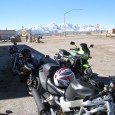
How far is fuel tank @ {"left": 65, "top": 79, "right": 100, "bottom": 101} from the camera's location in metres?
4.46

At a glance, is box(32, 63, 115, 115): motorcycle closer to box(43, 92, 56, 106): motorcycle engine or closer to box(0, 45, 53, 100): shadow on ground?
box(43, 92, 56, 106): motorcycle engine

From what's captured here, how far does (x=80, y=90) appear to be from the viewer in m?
4.61

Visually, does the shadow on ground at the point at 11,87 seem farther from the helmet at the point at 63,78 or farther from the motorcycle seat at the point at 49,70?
the helmet at the point at 63,78

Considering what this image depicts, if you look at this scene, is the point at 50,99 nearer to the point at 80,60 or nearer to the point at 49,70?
the point at 49,70

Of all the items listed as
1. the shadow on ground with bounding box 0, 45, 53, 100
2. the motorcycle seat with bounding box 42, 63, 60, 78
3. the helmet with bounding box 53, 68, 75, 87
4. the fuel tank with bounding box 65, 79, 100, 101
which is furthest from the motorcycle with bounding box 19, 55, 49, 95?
the fuel tank with bounding box 65, 79, 100, 101

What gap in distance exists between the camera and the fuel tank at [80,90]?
446 cm

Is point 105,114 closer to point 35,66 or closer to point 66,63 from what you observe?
point 35,66

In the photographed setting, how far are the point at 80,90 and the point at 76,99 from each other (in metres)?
0.25

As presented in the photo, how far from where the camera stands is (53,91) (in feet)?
18.3

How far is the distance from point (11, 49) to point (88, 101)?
Result: 8.51 m

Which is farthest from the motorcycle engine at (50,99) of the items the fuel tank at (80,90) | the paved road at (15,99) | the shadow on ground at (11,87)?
the shadow on ground at (11,87)

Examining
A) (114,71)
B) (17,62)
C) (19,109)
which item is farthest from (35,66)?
(114,71)

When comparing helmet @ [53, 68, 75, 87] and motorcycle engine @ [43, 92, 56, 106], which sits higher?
helmet @ [53, 68, 75, 87]

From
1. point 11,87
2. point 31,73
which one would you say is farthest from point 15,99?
point 11,87
